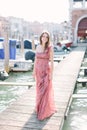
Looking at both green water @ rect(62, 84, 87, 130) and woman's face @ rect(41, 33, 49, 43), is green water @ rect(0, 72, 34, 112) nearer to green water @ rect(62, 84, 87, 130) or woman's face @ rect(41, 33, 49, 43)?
green water @ rect(62, 84, 87, 130)

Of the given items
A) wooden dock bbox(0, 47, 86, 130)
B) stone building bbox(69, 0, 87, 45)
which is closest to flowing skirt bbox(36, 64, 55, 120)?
wooden dock bbox(0, 47, 86, 130)

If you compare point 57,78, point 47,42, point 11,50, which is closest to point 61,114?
point 47,42

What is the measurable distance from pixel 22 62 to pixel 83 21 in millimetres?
19861

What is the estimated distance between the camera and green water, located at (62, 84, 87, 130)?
7.09 meters

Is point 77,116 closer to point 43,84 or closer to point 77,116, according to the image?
point 77,116

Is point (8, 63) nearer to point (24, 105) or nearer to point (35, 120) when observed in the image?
point (24, 105)

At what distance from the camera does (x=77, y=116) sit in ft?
26.0

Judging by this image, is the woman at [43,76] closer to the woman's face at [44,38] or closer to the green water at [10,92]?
the woman's face at [44,38]

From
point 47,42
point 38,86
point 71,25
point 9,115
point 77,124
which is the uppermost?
point 71,25

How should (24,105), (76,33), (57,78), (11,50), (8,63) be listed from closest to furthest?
(24,105) → (57,78) → (8,63) → (11,50) → (76,33)

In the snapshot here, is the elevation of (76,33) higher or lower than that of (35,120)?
higher

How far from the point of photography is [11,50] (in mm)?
18500

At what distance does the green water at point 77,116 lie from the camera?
709cm

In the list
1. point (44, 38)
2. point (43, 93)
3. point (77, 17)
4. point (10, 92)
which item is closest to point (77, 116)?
point (43, 93)
